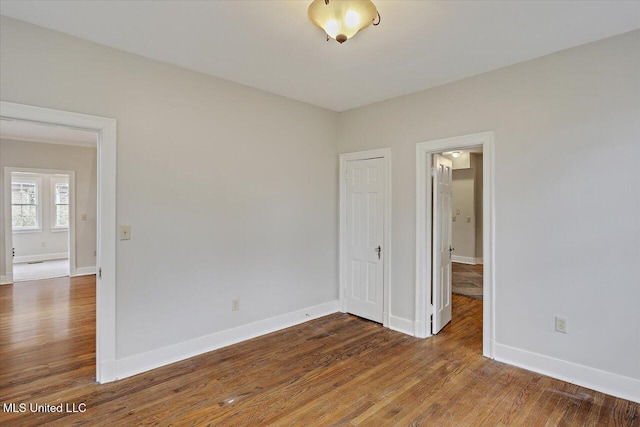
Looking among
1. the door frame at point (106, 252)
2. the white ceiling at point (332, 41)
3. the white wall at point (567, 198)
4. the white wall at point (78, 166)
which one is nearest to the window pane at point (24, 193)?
the white wall at point (78, 166)

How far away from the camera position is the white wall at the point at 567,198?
8.18ft

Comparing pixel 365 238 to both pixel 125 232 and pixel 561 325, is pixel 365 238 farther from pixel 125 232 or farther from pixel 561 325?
pixel 125 232

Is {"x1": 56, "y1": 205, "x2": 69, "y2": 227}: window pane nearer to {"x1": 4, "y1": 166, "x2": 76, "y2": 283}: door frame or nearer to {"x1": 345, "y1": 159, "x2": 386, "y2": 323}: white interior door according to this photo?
{"x1": 4, "y1": 166, "x2": 76, "y2": 283}: door frame

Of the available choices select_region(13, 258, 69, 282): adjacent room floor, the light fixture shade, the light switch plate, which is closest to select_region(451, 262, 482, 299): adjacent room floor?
the light fixture shade

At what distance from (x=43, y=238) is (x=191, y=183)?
7929 millimetres

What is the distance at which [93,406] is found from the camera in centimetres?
237

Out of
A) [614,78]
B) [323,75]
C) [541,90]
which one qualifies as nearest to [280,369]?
[323,75]

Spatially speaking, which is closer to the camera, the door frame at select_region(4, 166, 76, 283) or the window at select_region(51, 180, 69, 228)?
the door frame at select_region(4, 166, 76, 283)

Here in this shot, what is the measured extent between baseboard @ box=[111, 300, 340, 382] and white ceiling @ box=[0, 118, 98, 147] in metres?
4.22

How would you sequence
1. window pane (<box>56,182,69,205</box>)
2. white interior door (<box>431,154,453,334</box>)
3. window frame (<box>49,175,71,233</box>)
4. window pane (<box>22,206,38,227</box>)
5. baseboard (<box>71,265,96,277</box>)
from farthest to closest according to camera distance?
window pane (<box>56,182,69,205</box>), window frame (<box>49,175,71,233</box>), window pane (<box>22,206,38,227</box>), baseboard (<box>71,265,96,277</box>), white interior door (<box>431,154,453,334</box>)

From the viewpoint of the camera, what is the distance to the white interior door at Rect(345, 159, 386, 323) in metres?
4.14

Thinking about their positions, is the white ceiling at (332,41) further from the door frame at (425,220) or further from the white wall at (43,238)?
the white wall at (43,238)

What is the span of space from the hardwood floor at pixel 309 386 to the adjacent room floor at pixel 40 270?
11.2ft

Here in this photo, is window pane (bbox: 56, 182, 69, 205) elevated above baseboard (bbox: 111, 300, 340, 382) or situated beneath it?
elevated above
